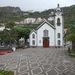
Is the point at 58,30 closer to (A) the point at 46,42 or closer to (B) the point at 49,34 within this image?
(B) the point at 49,34

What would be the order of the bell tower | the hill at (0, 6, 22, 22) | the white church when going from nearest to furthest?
1. the hill at (0, 6, 22, 22)
2. the bell tower
3. the white church

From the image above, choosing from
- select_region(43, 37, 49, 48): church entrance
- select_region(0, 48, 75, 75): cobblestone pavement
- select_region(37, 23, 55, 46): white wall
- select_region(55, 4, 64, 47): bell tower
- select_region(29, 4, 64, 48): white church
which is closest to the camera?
select_region(0, 48, 75, 75): cobblestone pavement

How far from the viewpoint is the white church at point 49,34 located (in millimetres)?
69938

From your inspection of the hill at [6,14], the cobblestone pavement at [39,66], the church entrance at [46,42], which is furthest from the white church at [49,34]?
the cobblestone pavement at [39,66]

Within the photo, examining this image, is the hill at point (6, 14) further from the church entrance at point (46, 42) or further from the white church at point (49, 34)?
the church entrance at point (46, 42)

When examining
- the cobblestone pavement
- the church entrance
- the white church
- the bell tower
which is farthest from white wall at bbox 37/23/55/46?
the cobblestone pavement

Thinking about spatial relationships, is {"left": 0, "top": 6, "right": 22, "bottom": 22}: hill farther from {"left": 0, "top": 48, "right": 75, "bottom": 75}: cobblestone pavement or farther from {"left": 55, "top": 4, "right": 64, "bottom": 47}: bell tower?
{"left": 55, "top": 4, "right": 64, "bottom": 47}: bell tower

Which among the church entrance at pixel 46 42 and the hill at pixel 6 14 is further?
the church entrance at pixel 46 42

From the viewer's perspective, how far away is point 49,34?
70688 millimetres

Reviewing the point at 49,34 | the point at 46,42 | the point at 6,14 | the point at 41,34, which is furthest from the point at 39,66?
the point at 41,34

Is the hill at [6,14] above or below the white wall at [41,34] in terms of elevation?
above

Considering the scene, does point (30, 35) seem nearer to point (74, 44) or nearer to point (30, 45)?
point (30, 45)

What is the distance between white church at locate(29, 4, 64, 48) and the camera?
6994cm

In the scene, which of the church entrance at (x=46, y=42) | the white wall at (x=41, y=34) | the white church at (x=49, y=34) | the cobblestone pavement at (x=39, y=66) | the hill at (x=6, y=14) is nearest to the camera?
the cobblestone pavement at (x=39, y=66)
